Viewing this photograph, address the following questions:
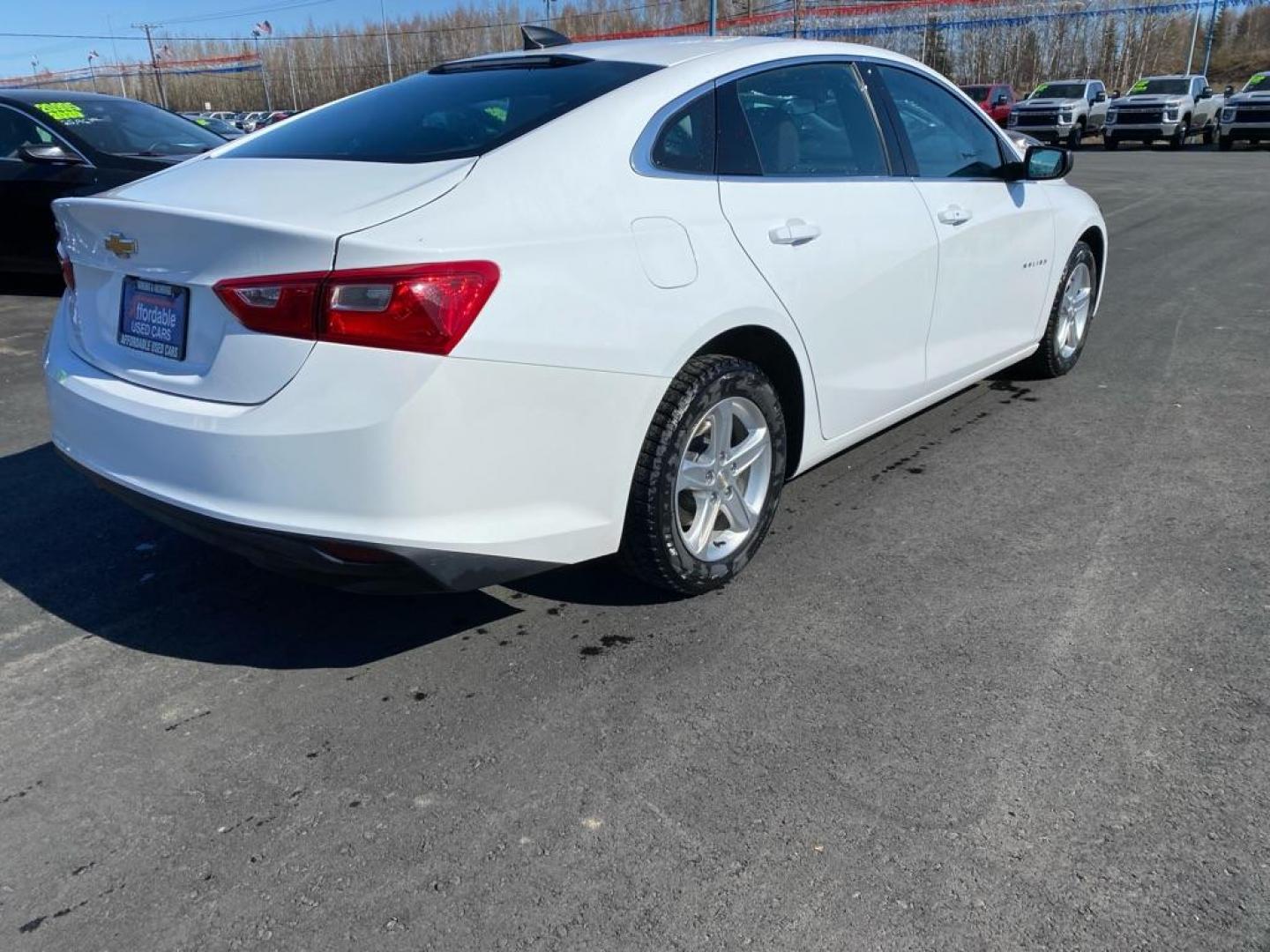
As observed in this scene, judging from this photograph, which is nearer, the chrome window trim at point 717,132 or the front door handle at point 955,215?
the chrome window trim at point 717,132

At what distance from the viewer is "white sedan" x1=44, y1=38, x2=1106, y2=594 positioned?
2348 mm

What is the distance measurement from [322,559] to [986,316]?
10.2ft

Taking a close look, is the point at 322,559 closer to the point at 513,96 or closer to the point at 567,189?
the point at 567,189

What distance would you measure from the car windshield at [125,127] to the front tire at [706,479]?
21.3ft

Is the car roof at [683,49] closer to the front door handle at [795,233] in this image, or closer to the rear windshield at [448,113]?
the rear windshield at [448,113]

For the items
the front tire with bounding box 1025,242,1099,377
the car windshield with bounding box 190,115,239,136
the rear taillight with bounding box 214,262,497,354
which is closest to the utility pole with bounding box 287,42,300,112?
the car windshield with bounding box 190,115,239,136

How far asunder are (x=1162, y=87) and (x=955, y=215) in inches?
1231

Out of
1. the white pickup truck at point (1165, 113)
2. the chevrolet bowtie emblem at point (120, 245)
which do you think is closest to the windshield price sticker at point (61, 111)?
the chevrolet bowtie emblem at point (120, 245)

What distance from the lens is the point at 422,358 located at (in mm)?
2297

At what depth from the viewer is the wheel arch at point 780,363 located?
122 inches

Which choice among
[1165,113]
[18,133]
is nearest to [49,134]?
[18,133]

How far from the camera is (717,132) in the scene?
10.3 ft

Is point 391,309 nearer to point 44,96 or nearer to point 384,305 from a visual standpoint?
point 384,305

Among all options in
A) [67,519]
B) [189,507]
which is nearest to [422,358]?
[189,507]
